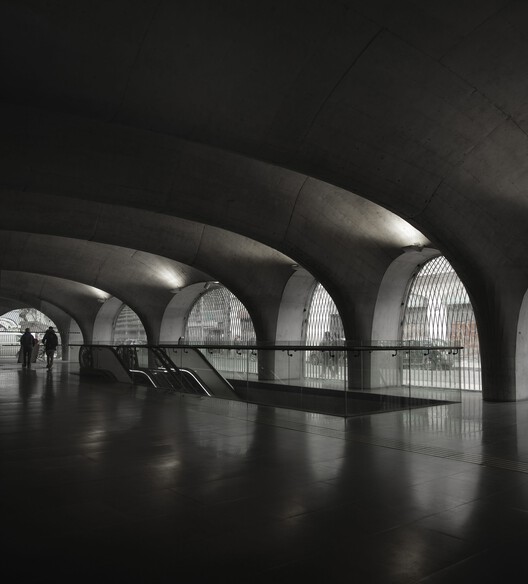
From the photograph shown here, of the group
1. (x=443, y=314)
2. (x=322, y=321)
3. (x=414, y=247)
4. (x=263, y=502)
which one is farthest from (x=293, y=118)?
(x=322, y=321)

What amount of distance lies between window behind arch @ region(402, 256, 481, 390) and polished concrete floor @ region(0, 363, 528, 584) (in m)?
9.64

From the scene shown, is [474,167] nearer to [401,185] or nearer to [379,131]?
[401,185]

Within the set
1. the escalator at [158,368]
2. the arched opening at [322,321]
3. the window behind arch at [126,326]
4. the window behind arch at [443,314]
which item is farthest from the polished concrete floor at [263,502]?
the window behind arch at [126,326]

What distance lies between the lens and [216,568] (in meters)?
3.04

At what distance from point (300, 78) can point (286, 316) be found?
14.2 m

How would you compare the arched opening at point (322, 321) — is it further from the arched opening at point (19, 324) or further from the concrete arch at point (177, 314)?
the arched opening at point (19, 324)

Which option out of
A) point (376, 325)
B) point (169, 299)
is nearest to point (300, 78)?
point (376, 325)

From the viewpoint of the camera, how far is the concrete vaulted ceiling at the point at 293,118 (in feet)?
23.6

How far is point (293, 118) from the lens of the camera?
353 inches

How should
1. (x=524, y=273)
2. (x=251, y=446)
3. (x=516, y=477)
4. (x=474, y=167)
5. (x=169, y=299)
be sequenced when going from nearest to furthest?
1. (x=516, y=477)
2. (x=251, y=446)
3. (x=474, y=167)
4. (x=524, y=273)
5. (x=169, y=299)

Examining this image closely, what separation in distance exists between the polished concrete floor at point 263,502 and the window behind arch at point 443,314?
9642mm

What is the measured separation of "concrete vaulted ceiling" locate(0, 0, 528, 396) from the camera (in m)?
7.19

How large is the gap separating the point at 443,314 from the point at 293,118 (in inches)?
437

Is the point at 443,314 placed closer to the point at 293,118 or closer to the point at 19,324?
the point at 293,118
